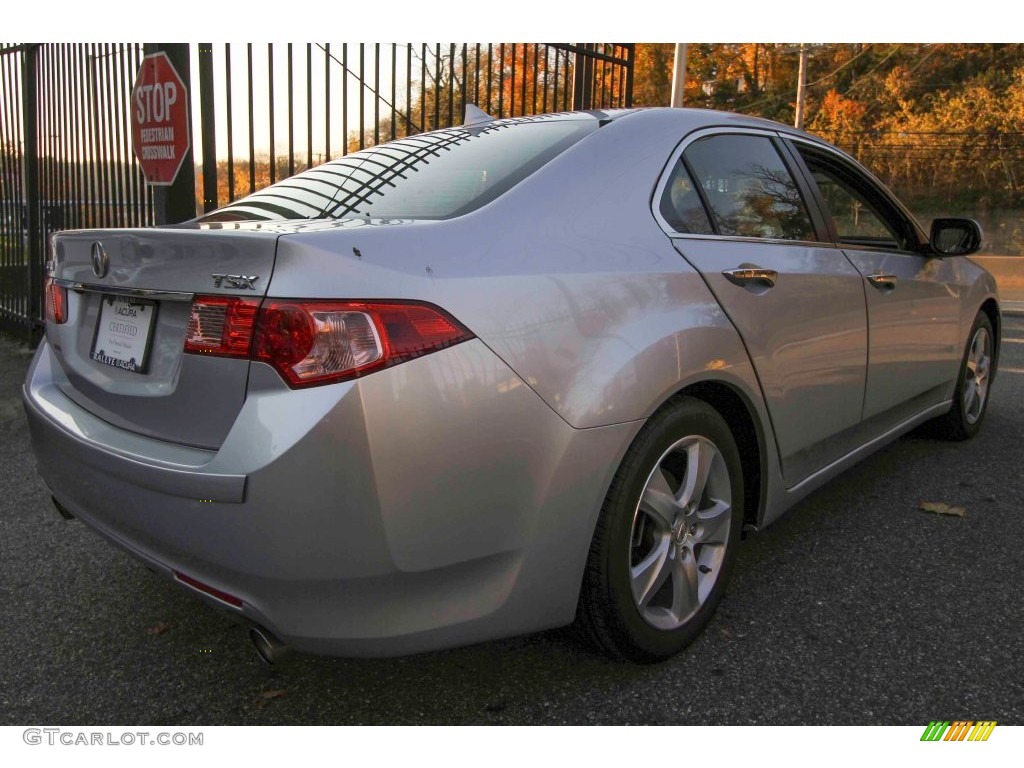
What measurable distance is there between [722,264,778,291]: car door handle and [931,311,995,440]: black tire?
7.57ft

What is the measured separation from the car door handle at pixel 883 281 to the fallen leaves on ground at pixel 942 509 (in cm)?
95

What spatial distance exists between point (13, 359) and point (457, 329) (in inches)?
256

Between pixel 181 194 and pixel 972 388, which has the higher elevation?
pixel 181 194

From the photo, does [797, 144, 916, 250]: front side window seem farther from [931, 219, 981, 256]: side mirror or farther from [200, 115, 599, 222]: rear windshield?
[200, 115, 599, 222]: rear windshield

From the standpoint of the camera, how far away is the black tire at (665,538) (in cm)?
217

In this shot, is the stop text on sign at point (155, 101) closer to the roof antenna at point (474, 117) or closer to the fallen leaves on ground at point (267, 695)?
the roof antenna at point (474, 117)

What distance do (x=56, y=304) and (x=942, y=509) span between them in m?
3.44

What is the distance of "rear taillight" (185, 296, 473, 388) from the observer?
5.70 ft

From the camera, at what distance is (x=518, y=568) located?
1971mm

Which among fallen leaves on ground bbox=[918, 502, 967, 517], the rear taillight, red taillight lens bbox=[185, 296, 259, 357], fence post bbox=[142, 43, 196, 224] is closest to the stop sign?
fence post bbox=[142, 43, 196, 224]

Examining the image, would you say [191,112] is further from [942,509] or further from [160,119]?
[942,509]

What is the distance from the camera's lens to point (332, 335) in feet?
5.71
